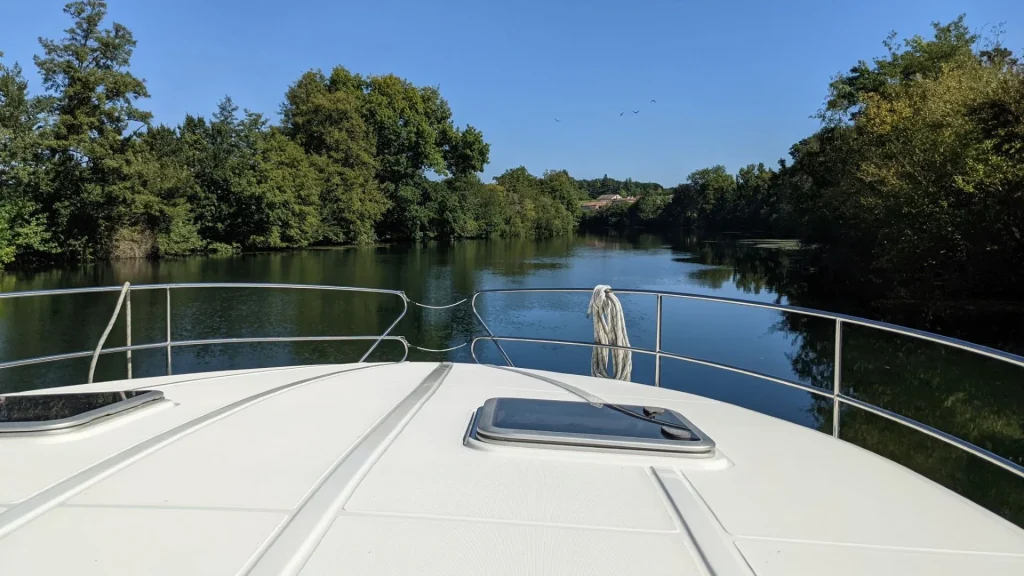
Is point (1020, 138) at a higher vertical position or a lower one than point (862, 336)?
higher

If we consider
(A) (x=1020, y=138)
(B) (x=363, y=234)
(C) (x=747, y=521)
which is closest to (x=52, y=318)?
(C) (x=747, y=521)

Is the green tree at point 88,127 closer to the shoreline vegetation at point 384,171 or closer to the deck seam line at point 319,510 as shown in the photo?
the shoreline vegetation at point 384,171

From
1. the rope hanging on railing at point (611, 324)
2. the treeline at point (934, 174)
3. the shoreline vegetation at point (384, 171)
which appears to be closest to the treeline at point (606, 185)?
the shoreline vegetation at point (384, 171)

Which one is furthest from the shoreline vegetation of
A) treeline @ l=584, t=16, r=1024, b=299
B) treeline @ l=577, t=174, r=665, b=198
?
treeline @ l=577, t=174, r=665, b=198

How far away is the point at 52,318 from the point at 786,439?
676 inches

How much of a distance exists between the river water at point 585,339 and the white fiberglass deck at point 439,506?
19.8ft

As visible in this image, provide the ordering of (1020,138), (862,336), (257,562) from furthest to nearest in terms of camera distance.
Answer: (862,336), (1020,138), (257,562)

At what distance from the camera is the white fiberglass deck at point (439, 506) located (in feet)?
4.28

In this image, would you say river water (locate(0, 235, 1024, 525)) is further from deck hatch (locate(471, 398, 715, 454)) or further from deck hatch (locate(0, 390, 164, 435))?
deck hatch (locate(0, 390, 164, 435))

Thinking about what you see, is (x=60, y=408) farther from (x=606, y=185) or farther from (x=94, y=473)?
(x=606, y=185)

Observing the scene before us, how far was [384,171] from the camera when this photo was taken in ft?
150

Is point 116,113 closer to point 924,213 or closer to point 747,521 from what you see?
point 924,213

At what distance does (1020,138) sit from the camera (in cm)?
1143

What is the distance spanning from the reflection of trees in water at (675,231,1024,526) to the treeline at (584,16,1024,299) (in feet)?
3.29
